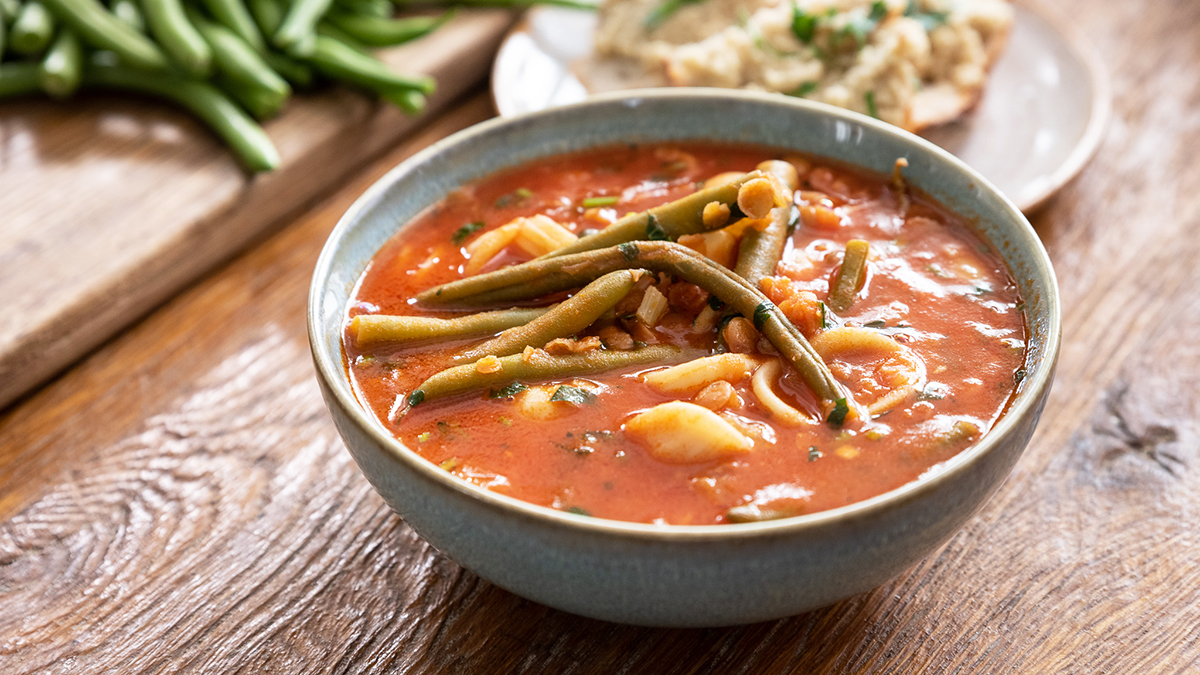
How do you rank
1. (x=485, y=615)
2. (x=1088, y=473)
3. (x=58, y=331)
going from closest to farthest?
1. (x=485, y=615)
2. (x=1088, y=473)
3. (x=58, y=331)

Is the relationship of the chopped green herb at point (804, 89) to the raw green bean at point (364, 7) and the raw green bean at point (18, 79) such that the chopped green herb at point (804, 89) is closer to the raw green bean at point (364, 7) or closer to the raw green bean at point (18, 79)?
the raw green bean at point (364, 7)

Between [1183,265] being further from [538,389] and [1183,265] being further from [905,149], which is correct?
[538,389]

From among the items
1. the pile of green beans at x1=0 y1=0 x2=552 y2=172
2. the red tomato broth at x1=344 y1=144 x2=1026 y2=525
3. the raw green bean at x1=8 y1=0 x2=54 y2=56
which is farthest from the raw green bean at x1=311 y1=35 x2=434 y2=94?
the red tomato broth at x1=344 y1=144 x2=1026 y2=525

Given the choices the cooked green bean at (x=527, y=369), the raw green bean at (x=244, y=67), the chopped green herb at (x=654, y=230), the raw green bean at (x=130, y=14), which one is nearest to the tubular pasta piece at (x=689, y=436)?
the cooked green bean at (x=527, y=369)

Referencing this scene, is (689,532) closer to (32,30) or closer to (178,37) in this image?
(178,37)

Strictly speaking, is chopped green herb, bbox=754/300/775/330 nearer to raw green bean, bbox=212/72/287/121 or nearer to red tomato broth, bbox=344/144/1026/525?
red tomato broth, bbox=344/144/1026/525

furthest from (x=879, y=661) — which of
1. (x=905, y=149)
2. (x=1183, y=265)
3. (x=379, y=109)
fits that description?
(x=379, y=109)
